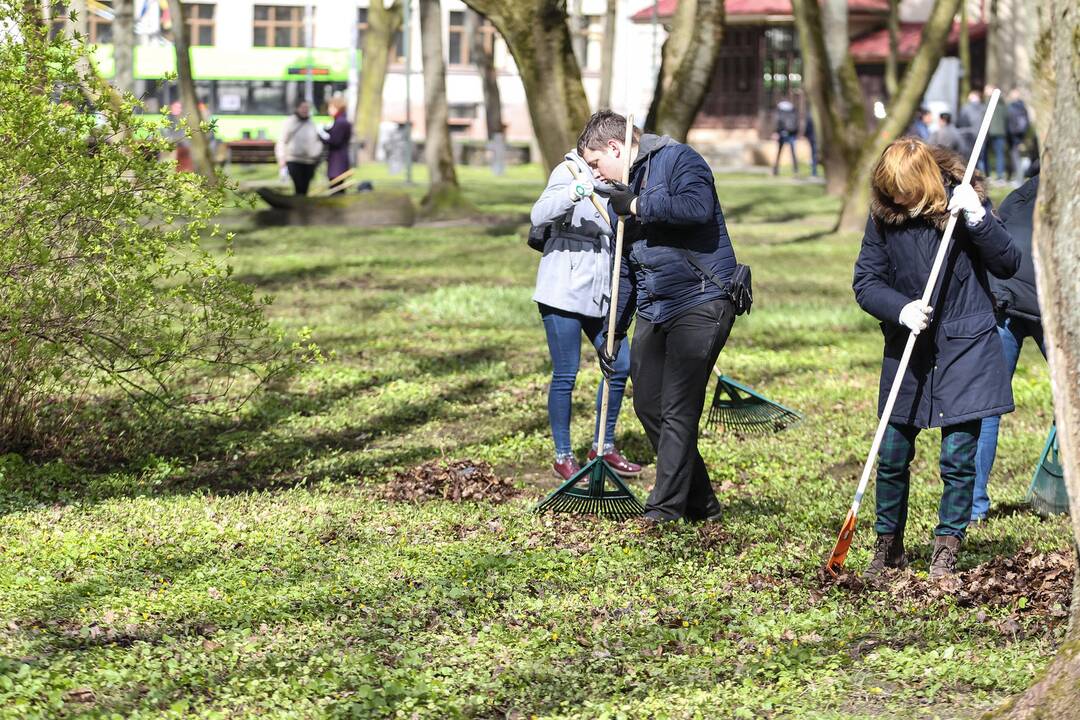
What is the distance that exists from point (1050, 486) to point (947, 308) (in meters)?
1.73

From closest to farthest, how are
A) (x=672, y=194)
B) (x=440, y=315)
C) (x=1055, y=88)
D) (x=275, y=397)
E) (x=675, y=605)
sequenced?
(x=1055, y=88) → (x=675, y=605) → (x=672, y=194) → (x=275, y=397) → (x=440, y=315)

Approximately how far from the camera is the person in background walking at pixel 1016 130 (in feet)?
106

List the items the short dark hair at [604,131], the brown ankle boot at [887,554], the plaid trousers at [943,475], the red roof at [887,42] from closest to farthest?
the plaid trousers at [943,475]
the brown ankle boot at [887,554]
the short dark hair at [604,131]
the red roof at [887,42]

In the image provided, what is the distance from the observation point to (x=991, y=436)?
301 inches

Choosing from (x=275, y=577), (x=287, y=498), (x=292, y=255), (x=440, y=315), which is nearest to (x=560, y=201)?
(x=287, y=498)

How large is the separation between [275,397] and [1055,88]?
23.3 ft

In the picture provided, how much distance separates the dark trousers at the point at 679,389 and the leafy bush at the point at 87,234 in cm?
191

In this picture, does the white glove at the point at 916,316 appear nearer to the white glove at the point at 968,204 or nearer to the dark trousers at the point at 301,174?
the white glove at the point at 968,204

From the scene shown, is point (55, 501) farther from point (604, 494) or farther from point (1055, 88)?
point (1055, 88)

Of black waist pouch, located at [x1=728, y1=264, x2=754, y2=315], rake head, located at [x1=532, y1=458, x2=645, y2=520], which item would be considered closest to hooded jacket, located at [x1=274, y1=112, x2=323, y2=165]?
rake head, located at [x1=532, y1=458, x2=645, y2=520]

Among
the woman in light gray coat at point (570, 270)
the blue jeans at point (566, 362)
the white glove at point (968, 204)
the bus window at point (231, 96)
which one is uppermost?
the white glove at point (968, 204)

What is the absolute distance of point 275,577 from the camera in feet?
20.9

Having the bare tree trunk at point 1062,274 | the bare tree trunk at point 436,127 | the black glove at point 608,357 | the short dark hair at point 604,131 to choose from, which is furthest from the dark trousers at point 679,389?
the bare tree trunk at point 436,127

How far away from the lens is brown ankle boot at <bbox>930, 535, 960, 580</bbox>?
20.7ft
